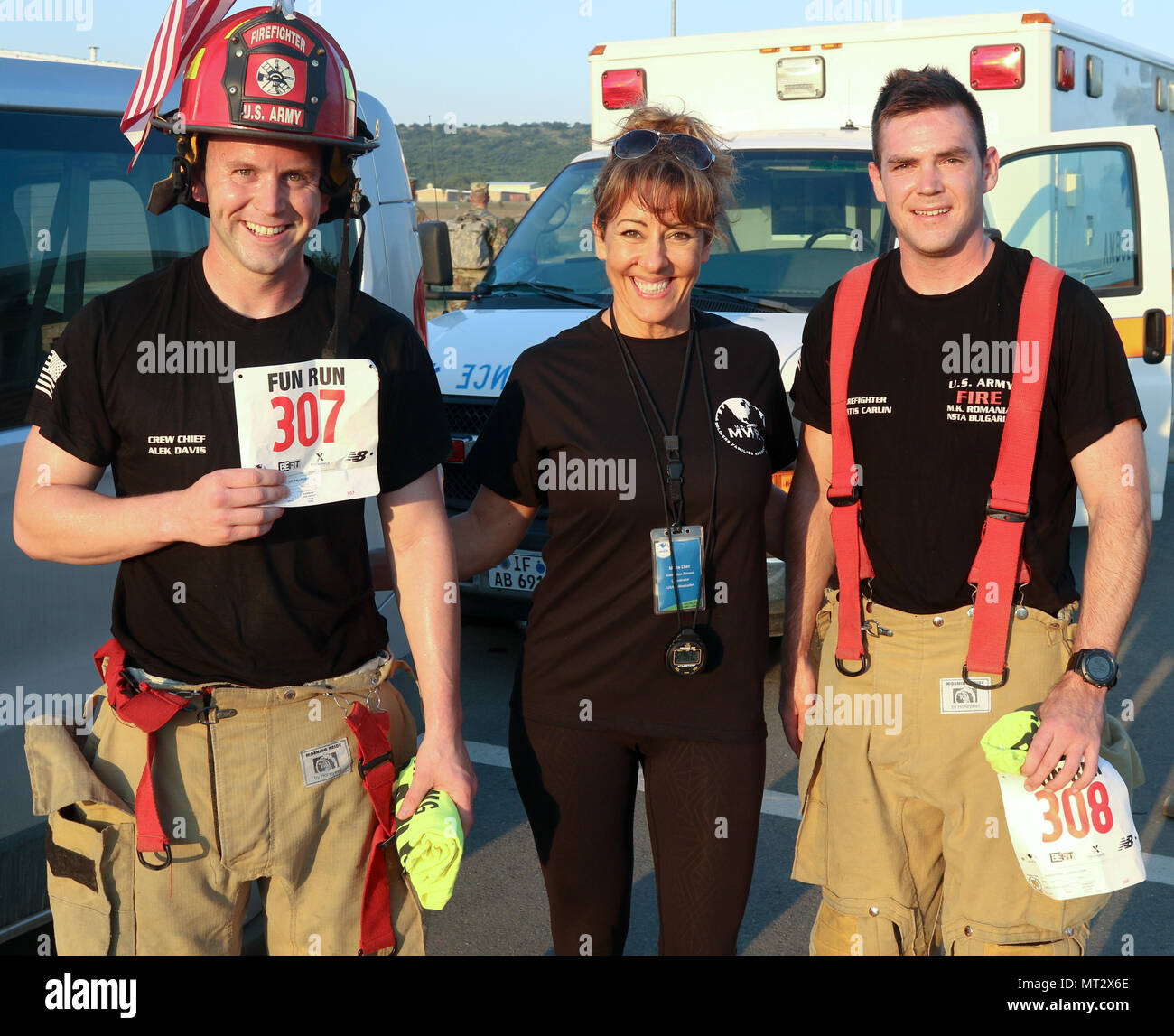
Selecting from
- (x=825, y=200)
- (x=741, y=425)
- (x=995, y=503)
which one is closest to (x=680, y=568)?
(x=741, y=425)

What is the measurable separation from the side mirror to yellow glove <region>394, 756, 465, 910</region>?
4200 millimetres

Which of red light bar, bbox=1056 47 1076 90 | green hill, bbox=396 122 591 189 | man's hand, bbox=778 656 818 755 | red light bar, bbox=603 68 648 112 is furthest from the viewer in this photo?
green hill, bbox=396 122 591 189

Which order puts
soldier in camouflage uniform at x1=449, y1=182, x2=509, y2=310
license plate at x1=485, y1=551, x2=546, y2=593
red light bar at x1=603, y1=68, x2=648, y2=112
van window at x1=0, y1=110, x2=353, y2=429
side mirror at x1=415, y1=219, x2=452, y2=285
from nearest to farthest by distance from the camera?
van window at x1=0, y1=110, x2=353, y2=429 < license plate at x1=485, y1=551, x2=546, y2=593 < side mirror at x1=415, y1=219, x2=452, y2=285 < red light bar at x1=603, y1=68, x2=648, y2=112 < soldier in camouflage uniform at x1=449, y1=182, x2=509, y2=310

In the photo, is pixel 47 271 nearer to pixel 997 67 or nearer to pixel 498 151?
pixel 997 67

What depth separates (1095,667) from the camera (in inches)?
96.9

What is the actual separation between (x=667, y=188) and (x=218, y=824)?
4.87ft

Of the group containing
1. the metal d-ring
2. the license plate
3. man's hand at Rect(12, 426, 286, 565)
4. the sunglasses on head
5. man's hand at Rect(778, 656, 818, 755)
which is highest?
the sunglasses on head

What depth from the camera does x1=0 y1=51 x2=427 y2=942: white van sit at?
9.96 ft

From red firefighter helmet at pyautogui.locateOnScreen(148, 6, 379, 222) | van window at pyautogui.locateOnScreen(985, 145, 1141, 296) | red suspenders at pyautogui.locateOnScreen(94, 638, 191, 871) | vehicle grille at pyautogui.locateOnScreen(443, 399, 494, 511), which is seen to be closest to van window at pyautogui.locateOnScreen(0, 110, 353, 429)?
red firefighter helmet at pyautogui.locateOnScreen(148, 6, 379, 222)

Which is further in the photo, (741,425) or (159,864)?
(741,425)

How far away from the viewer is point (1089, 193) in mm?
6523

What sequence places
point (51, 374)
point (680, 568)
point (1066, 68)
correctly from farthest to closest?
1. point (1066, 68)
2. point (680, 568)
3. point (51, 374)

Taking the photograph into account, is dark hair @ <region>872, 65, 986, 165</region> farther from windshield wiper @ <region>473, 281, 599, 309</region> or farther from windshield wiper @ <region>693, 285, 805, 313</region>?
windshield wiper @ <region>473, 281, 599, 309</region>

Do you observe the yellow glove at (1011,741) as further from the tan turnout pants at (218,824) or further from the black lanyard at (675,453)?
the tan turnout pants at (218,824)
